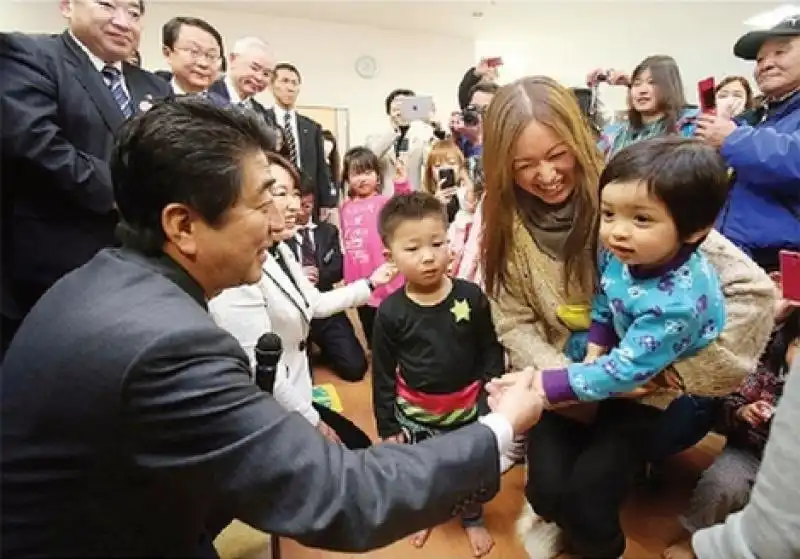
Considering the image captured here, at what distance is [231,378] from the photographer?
0.63 m

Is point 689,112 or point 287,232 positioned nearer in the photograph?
point 287,232

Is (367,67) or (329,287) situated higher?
(367,67)

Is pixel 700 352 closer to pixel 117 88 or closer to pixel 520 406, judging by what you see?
pixel 520 406

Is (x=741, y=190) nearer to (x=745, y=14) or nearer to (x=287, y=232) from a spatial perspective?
(x=287, y=232)

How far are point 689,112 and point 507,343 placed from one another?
130 cm

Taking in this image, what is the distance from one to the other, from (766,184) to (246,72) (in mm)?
1929

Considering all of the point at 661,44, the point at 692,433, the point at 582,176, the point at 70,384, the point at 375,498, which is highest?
the point at 661,44

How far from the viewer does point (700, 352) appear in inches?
44.1

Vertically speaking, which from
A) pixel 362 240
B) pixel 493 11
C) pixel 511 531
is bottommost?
pixel 511 531

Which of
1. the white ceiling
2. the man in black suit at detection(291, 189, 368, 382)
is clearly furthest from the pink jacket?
the white ceiling

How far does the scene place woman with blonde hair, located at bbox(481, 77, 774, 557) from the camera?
1.15m

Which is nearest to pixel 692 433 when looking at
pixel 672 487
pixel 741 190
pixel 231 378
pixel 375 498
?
pixel 672 487

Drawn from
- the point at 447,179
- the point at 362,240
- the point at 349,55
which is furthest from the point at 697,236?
the point at 349,55

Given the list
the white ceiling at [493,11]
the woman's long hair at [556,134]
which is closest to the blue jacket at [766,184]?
the woman's long hair at [556,134]
